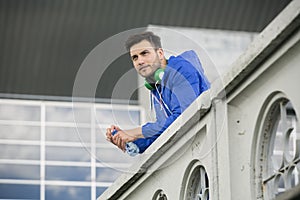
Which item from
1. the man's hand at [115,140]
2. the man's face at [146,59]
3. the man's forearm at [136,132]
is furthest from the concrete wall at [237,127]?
the man's face at [146,59]

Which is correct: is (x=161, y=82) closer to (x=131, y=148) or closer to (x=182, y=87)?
→ (x=182, y=87)

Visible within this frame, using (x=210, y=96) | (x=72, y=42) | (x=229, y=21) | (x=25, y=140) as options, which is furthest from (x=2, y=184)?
(x=210, y=96)

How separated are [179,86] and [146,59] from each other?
275 millimetres

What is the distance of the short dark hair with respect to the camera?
5941 mm

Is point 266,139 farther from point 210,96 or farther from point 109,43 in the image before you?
point 109,43

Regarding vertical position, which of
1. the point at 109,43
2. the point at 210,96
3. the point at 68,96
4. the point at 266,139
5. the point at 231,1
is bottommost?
the point at 266,139

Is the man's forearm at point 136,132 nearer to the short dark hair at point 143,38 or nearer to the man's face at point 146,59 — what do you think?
the man's face at point 146,59

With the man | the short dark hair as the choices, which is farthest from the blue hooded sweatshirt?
the short dark hair

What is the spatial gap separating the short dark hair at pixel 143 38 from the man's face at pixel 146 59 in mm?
35

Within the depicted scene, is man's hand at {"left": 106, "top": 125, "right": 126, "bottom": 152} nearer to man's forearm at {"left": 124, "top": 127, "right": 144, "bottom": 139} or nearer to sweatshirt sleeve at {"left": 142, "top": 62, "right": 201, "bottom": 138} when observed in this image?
man's forearm at {"left": 124, "top": 127, "right": 144, "bottom": 139}

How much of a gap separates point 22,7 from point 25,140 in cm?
219

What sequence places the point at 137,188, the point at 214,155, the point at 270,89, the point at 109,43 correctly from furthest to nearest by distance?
the point at 137,188 < the point at 109,43 < the point at 214,155 < the point at 270,89

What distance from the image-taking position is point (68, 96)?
18078 mm

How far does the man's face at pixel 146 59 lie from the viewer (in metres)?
5.86
